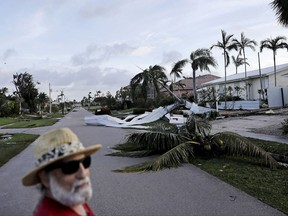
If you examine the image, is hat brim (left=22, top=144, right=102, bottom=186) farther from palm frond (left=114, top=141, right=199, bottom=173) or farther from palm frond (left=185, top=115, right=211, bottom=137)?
palm frond (left=185, top=115, right=211, bottom=137)

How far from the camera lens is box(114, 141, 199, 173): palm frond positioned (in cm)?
910

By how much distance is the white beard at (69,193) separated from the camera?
7.25 feet

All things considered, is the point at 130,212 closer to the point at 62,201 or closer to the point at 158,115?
the point at 62,201

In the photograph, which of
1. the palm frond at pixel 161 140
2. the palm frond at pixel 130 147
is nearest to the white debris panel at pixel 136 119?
the palm frond at pixel 130 147

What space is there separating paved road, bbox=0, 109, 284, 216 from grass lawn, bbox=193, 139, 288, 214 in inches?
8.8

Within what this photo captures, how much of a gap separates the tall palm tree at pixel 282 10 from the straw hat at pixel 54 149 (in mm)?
13619

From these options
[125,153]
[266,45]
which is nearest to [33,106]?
[266,45]

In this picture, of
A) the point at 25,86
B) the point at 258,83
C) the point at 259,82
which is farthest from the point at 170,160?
the point at 25,86

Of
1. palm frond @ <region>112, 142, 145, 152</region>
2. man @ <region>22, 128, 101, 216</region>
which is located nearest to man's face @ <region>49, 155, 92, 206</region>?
man @ <region>22, 128, 101, 216</region>

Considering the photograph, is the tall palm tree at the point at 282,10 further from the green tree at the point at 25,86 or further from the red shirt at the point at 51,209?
the green tree at the point at 25,86

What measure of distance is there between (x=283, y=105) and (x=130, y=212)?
105ft

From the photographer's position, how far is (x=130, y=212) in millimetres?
5781

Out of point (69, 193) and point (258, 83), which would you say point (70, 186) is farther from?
point (258, 83)

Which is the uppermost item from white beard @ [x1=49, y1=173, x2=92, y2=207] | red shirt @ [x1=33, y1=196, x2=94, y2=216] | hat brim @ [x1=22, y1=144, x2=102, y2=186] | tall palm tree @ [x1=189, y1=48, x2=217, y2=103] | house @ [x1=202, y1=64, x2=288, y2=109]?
tall palm tree @ [x1=189, y1=48, x2=217, y2=103]
